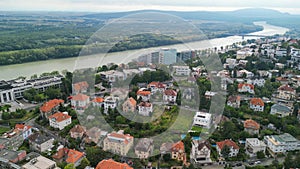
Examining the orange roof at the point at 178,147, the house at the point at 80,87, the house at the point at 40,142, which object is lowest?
the house at the point at 40,142

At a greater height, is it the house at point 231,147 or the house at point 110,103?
the house at point 110,103

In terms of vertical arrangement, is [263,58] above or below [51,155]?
above

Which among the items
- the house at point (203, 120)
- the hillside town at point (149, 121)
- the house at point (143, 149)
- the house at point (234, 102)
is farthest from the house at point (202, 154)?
the house at point (234, 102)

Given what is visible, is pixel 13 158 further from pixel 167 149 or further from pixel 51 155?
pixel 167 149

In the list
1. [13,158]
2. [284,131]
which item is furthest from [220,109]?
[13,158]

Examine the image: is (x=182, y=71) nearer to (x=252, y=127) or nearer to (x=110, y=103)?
(x=110, y=103)

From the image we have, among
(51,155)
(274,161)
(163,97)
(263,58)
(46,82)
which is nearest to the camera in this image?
(274,161)

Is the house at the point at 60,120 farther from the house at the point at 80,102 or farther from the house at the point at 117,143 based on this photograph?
the house at the point at 117,143
